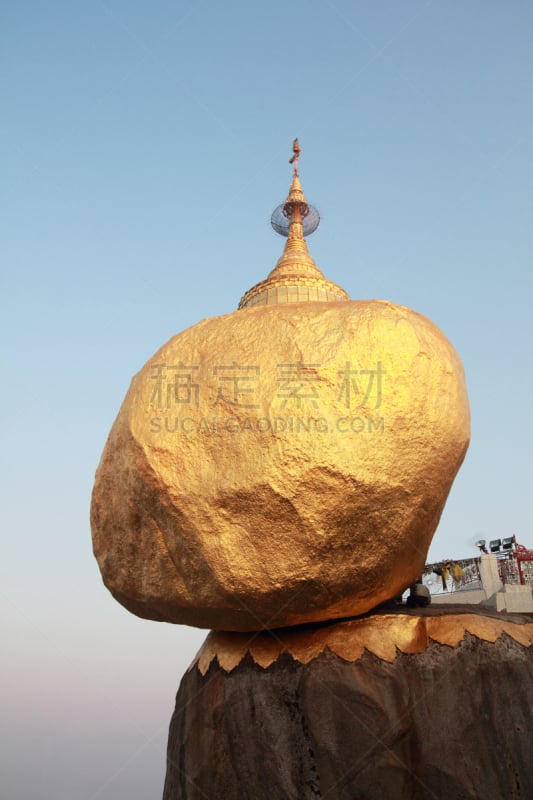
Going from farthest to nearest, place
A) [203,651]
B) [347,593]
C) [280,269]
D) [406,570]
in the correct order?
[280,269]
[203,651]
[406,570]
[347,593]

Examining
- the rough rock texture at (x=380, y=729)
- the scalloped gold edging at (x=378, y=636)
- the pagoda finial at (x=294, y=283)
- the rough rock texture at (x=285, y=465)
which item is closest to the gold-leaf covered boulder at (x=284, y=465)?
the rough rock texture at (x=285, y=465)

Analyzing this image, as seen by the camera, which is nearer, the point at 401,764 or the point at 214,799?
the point at 401,764

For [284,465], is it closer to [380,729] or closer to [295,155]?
[380,729]

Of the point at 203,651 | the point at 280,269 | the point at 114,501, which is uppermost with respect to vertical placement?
the point at 280,269

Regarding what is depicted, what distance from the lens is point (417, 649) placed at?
4730 mm

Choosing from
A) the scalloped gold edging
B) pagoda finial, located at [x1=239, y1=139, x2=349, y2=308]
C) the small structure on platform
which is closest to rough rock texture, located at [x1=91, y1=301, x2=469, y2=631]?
the scalloped gold edging

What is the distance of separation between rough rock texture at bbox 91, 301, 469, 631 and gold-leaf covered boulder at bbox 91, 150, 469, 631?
0.01 m

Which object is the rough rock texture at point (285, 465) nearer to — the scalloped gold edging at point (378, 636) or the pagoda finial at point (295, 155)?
the scalloped gold edging at point (378, 636)

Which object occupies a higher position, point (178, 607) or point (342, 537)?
point (342, 537)

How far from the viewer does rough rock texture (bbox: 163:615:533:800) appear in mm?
4332

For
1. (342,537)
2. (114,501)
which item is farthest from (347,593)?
(114,501)

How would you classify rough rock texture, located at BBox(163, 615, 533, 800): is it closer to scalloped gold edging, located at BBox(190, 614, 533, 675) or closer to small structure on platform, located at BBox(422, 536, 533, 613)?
scalloped gold edging, located at BBox(190, 614, 533, 675)

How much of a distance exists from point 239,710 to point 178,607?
2.94ft

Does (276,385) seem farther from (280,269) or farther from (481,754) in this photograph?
(280,269)
